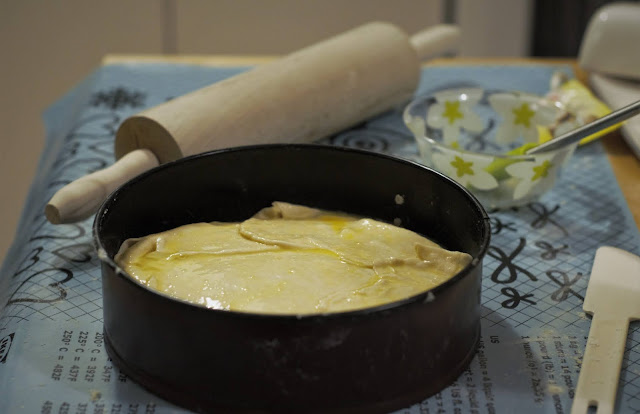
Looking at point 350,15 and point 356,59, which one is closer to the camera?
point 356,59

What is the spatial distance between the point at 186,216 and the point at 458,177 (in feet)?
1.10

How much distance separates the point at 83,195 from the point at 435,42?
72 centimetres

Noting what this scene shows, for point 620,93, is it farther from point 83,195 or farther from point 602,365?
point 83,195

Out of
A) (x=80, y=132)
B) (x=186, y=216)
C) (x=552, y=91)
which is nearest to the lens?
(x=186, y=216)

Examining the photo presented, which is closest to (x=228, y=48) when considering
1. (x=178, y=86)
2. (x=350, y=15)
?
(x=350, y=15)

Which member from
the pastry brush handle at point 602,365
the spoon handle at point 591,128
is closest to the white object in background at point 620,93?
the spoon handle at point 591,128

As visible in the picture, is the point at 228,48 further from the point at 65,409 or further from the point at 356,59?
the point at 65,409

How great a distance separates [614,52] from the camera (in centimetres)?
122

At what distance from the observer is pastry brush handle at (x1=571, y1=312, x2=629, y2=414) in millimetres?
580

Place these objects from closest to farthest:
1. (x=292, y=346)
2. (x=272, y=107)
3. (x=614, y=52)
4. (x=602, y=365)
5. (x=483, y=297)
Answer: (x=292, y=346)
(x=602, y=365)
(x=483, y=297)
(x=272, y=107)
(x=614, y=52)

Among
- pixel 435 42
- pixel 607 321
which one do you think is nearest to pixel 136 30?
pixel 435 42

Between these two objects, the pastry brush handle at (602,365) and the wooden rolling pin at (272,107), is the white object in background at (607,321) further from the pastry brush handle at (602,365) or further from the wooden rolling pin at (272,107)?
the wooden rolling pin at (272,107)

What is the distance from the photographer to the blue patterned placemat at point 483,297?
1.94ft

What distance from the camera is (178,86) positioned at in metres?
1.27
